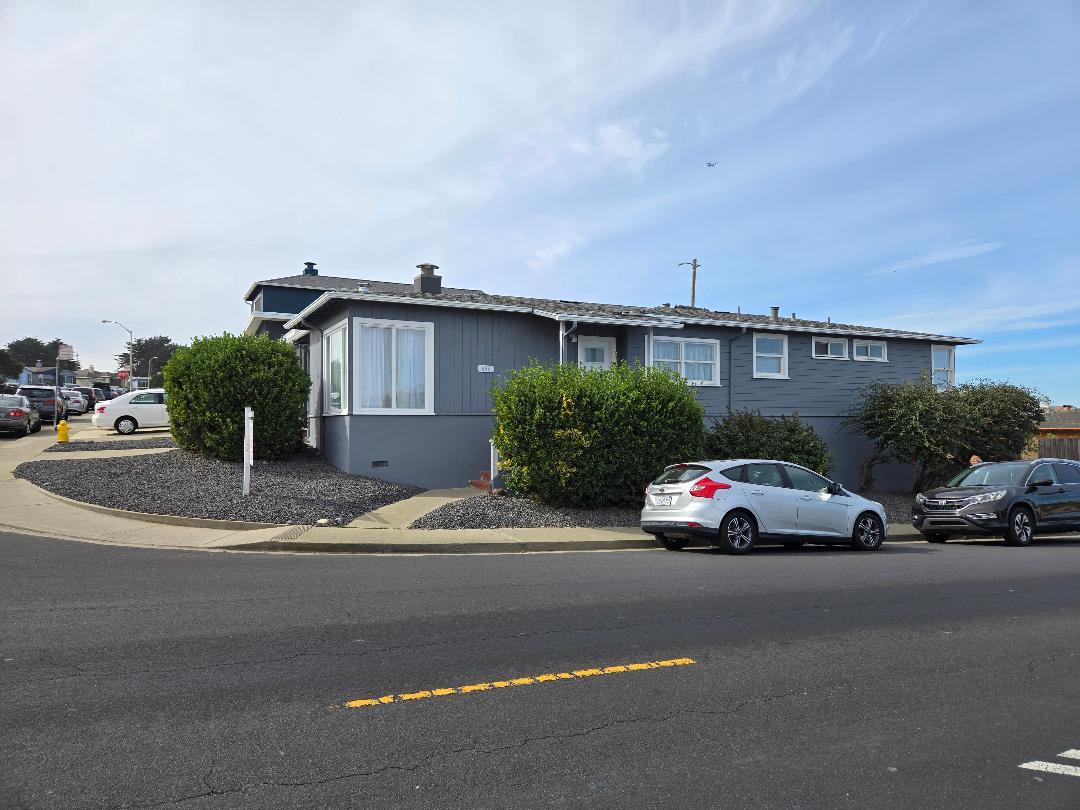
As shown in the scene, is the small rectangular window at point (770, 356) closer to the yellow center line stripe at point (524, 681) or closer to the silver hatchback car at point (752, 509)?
the silver hatchback car at point (752, 509)

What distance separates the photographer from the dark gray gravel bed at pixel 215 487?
1387 cm

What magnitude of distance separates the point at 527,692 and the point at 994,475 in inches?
534

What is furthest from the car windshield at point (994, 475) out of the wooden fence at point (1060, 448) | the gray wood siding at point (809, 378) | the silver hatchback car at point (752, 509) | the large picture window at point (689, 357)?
the wooden fence at point (1060, 448)

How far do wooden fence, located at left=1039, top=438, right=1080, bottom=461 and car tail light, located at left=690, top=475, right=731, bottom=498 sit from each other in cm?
2097

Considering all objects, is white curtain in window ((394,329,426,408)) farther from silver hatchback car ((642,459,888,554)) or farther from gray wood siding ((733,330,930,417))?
gray wood siding ((733,330,930,417))

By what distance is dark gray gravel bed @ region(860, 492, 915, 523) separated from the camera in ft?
61.7

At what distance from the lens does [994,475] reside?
15.6 m

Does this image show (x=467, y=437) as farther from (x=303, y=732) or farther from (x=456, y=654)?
(x=303, y=732)

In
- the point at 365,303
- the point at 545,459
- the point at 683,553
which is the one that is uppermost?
the point at 365,303

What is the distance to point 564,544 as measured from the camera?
12680 millimetres

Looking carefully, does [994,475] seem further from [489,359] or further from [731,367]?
[489,359]

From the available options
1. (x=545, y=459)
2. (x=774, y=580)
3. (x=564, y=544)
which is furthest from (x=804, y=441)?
(x=774, y=580)

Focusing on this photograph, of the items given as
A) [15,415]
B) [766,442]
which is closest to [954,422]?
[766,442]

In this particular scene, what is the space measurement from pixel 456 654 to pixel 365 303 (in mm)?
12866
